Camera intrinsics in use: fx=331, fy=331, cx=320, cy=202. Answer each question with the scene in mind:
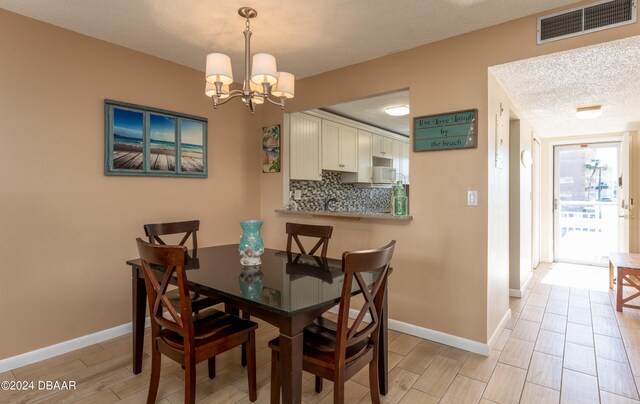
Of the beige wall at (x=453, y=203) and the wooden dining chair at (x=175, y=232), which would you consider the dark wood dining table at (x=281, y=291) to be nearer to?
the wooden dining chair at (x=175, y=232)

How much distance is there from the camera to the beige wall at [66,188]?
89.1 inches

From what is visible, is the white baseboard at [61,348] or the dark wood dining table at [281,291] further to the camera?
the white baseboard at [61,348]

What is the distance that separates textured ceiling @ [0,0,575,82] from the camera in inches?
84.1

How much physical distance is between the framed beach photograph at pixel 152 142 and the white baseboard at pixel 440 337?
2.29 meters

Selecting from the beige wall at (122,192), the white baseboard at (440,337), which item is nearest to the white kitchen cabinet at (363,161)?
the beige wall at (122,192)

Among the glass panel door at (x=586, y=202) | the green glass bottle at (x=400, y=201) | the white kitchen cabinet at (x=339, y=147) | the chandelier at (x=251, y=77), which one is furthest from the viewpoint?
the glass panel door at (x=586, y=202)

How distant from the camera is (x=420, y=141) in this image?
8.94 feet

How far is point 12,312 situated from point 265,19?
2676mm

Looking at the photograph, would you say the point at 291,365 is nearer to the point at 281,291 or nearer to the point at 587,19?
the point at 281,291

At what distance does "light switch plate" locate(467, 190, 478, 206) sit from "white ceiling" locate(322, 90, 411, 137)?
1.33m

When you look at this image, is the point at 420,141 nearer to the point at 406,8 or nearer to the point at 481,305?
the point at 406,8

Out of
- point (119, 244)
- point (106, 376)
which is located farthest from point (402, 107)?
point (106, 376)

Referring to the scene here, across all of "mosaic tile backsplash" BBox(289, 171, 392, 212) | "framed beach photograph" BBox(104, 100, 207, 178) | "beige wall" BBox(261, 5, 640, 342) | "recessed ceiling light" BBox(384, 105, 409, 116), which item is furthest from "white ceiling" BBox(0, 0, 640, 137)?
"mosaic tile backsplash" BBox(289, 171, 392, 212)

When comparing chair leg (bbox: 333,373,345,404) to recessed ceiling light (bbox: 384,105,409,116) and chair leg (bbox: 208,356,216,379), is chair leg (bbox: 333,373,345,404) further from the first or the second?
recessed ceiling light (bbox: 384,105,409,116)
